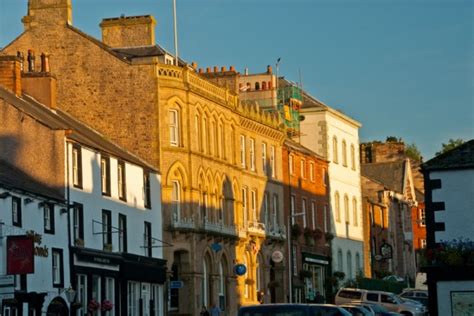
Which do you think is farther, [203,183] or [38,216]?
[203,183]

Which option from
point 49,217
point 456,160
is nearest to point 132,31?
point 49,217

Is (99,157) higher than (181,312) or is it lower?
higher

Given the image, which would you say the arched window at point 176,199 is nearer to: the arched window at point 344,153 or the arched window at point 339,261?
the arched window at point 339,261

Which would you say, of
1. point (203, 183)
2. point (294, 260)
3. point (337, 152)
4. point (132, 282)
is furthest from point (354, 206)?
point (132, 282)

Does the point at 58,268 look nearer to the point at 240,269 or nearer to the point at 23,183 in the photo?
the point at 23,183

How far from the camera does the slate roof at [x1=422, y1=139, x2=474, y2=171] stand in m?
40.9

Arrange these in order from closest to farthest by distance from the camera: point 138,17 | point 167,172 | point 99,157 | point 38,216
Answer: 1. point 38,216
2. point 99,157
3. point 167,172
4. point 138,17

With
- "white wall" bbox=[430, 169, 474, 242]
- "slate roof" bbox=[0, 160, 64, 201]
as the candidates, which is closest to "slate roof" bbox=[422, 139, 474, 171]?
"white wall" bbox=[430, 169, 474, 242]

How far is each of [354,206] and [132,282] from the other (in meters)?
41.0

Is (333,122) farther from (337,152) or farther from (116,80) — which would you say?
(116,80)

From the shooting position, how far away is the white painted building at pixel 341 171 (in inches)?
3713

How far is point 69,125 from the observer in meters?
61.4

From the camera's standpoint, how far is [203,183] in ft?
233

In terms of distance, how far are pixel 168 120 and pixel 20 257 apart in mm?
22735
